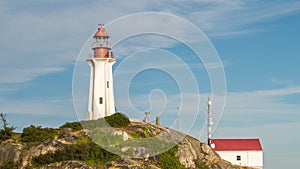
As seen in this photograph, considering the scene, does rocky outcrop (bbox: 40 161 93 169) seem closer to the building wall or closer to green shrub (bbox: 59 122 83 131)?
green shrub (bbox: 59 122 83 131)

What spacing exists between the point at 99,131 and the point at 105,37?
1038cm

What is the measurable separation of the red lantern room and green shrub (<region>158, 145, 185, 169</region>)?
11.5 metres

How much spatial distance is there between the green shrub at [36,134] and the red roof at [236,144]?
18175 mm

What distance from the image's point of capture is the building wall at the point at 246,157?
60.2m

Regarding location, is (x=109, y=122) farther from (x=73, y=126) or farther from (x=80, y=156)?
(x=80, y=156)

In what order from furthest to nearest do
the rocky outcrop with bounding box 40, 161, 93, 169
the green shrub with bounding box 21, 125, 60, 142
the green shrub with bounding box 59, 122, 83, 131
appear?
1. the green shrub with bounding box 59, 122, 83, 131
2. the green shrub with bounding box 21, 125, 60, 142
3. the rocky outcrop with bounding box 40, 161, 93, 169

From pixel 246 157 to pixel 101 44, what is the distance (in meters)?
19.0

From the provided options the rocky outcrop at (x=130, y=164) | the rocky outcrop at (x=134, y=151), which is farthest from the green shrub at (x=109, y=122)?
the rocky outcrop at (x=130, y=164)

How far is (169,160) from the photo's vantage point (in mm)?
48938

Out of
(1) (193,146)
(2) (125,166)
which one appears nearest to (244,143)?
(1) (193,146)

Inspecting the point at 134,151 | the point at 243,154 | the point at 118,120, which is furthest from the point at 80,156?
the point at 243,154

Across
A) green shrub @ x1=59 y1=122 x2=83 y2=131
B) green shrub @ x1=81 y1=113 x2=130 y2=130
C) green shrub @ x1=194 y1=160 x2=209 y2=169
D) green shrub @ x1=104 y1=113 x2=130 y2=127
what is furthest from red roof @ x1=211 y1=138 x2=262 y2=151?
green shrub @ x1=59 y1=122 x2=83 y2=131

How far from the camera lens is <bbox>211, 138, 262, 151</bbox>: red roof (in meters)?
60.5

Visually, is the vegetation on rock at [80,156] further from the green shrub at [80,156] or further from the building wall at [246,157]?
the building wall at [246,157]
